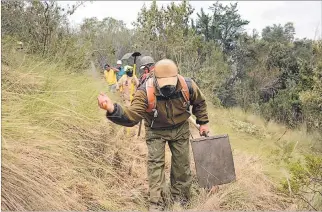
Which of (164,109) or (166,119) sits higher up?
(164,109)

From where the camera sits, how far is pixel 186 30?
16734mm

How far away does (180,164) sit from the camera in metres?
4.80

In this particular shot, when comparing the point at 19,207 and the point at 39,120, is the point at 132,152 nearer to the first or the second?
the point at 39,120

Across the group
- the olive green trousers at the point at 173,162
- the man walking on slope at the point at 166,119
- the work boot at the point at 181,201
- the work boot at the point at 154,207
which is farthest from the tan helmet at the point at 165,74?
the work boot at the point at 181,201

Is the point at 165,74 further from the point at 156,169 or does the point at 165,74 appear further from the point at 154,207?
the point at 154,207

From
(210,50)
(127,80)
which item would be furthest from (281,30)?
(127,80)

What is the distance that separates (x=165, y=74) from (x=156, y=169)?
3.23 ft

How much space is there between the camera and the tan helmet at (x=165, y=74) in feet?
14.2

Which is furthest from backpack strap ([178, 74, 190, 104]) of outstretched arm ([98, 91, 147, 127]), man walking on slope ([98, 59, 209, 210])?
outstretched arm ([98, 91, 147, 127])

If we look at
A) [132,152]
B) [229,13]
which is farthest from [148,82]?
[229,13]

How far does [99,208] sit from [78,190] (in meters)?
0.24

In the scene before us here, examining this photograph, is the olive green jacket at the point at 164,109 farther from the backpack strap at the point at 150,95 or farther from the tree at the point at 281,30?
the tree at the point at 281,30

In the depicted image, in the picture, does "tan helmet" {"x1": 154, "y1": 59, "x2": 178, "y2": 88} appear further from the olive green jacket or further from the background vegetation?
the background vegetation

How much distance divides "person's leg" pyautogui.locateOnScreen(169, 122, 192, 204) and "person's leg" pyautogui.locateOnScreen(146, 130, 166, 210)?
188 millimetres
